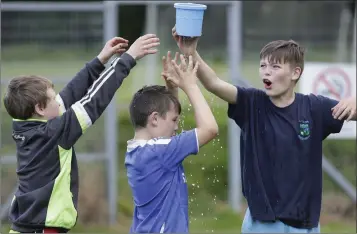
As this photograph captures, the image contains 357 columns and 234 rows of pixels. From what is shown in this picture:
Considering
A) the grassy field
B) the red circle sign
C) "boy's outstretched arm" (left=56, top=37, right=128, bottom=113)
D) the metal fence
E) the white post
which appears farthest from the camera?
the red circle sign

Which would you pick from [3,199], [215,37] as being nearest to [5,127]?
[3,199]

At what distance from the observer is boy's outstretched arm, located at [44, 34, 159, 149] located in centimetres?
442

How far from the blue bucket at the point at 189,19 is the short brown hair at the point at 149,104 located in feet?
1.08

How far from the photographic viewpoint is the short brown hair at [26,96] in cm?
450

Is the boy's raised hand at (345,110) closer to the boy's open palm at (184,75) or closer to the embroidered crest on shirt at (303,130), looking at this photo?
the embroidered crest on shirt at (303,130)

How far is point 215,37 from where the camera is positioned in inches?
399

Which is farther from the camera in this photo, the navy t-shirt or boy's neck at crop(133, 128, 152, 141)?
the navy t-shirt

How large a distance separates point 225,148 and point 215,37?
1758 millimetres

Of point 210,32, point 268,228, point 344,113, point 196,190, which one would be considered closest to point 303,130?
point 344,113

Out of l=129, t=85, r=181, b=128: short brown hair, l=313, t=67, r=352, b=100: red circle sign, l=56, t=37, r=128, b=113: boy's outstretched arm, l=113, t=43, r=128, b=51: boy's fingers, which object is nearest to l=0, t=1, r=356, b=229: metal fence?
l=313, t=67, r=352, b=100: red circle sign

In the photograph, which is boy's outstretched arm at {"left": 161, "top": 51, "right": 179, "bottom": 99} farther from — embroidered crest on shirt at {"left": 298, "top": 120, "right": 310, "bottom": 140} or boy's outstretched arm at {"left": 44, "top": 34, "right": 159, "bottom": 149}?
embroidered crest on shirt at {"left": 298, "top": 120, "right": 310, "bottom": 140}

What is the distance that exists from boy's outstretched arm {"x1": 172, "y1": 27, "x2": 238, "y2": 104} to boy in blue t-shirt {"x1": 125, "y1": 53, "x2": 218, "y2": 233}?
144 mm

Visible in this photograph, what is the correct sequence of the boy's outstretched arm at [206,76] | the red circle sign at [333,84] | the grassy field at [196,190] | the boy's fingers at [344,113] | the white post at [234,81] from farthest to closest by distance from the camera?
the red circle sign at [333,84]
the white post at [234,81]
the grassy field at [196,190]
the boy's fingers at [344,113]
the boy's outstretched arm at [206,76]

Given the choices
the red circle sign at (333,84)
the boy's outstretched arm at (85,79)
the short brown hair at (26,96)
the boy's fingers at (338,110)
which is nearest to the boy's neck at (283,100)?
the boy's fingers at (338,110)
